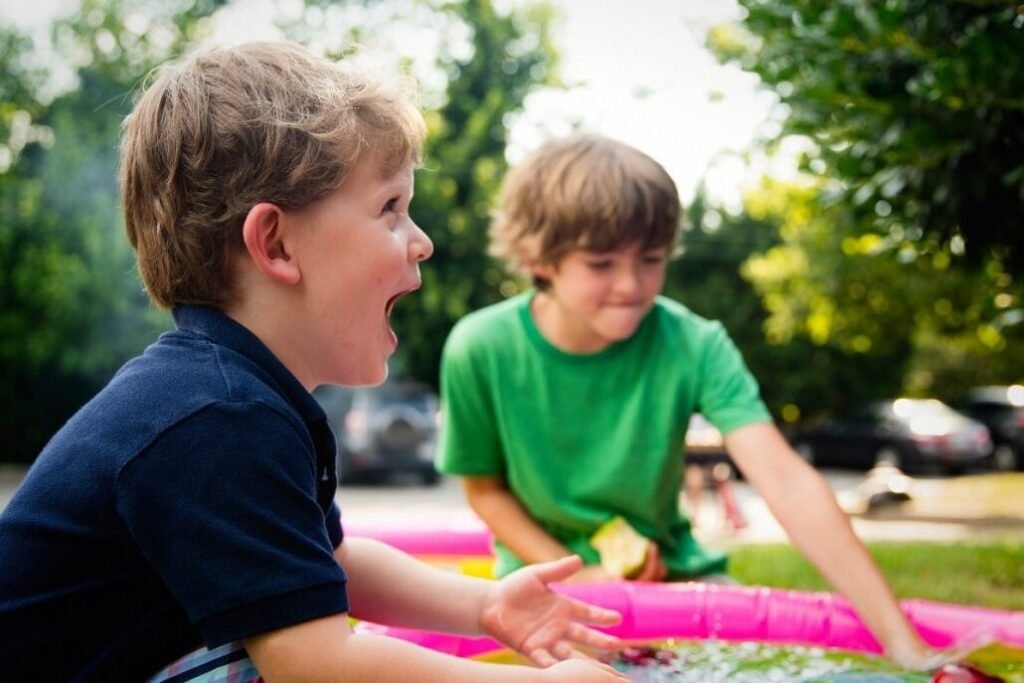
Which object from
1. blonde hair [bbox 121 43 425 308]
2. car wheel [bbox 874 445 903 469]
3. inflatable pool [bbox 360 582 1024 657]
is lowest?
car wheel [bbox 874 445 903 469]

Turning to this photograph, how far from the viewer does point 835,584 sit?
2.20 m

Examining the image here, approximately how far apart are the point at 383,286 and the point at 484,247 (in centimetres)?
1748

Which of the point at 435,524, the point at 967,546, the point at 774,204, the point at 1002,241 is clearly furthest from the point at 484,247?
the point at 1002,241

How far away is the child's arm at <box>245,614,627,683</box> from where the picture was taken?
125 centimetres

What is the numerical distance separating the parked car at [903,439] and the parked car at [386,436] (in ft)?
23.7

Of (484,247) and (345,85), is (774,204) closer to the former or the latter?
(484,247)

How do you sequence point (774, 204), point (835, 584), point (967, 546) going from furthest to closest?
point (774, 204), point (967, 546), point (835, 584)

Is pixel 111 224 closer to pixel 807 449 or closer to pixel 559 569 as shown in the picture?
pixel 807 449

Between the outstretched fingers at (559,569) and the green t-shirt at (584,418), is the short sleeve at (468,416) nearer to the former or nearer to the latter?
the green t-shirt at (584,418)

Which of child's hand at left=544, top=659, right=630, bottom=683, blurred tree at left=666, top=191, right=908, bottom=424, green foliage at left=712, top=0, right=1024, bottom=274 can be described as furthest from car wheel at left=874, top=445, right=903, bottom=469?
child's hand at left=544, top=659, right=630, bottom=683

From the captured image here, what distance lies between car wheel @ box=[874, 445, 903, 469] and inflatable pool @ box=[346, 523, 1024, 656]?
54.6 ft

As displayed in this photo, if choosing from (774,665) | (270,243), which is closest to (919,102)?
(774,665)

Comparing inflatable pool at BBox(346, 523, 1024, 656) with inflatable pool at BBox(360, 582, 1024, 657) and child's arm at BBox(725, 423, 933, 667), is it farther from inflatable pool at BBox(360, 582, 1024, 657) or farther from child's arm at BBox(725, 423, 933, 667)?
child's arm at BBox(725, 423, 933, 667)

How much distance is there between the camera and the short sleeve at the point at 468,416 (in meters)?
2.86
